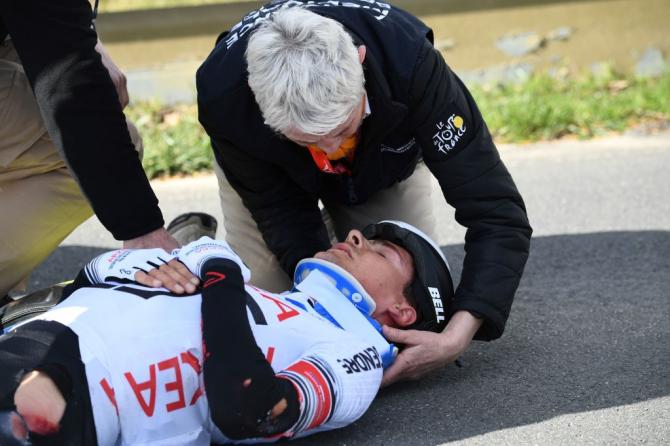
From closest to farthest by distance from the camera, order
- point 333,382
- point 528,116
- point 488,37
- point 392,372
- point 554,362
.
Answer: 1. point 333,382
2. point 392,372
3. point 554,362
4. point 528,116
5. point 488,37

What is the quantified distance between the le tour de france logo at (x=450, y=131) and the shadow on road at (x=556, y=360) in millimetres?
820

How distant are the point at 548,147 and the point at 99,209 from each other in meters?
3.92

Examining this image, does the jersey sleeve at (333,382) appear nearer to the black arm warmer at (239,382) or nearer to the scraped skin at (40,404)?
the black arm warmer at (239,382)

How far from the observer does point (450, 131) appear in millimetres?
3486

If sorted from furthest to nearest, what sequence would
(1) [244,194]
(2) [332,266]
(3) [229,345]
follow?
(1) [244,194] → (2) [332,266] → (3) [229,345]

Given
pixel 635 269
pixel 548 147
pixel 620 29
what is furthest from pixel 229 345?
pixel 620 29

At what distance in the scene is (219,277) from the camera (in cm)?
308

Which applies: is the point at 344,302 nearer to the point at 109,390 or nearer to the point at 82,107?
the point at 109,390

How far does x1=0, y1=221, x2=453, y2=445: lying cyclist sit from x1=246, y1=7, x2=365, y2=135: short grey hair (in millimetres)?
506

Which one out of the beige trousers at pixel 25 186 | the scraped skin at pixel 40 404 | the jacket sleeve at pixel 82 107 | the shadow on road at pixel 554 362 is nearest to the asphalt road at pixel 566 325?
the shadow on road at pixel 554 362

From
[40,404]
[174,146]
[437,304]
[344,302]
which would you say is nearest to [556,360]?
[437,304]

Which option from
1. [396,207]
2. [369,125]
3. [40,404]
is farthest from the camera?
[396,207]

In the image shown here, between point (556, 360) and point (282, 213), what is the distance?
1265mm

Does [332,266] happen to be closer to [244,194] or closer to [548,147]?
[244,194]
